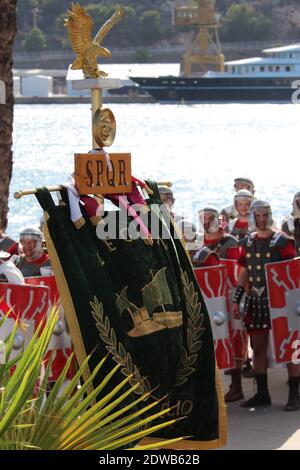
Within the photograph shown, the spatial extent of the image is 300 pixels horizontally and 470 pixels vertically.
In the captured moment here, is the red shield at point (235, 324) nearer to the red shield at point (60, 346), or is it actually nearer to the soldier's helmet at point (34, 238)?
the soldier's helmet at point (34, 238)

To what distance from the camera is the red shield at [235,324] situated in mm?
9039

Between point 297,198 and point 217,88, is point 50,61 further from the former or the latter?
point 297,198

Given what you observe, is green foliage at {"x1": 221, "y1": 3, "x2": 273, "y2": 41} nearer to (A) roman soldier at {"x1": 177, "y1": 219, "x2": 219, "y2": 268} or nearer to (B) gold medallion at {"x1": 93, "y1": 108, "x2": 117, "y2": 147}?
(A) roman soldier at {"x1": 177, "y1": 219, "x2": 219, "y2": 268}

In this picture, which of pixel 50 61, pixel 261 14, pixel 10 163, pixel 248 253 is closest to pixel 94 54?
pixel 248 253

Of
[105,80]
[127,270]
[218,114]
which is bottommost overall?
[127,270]

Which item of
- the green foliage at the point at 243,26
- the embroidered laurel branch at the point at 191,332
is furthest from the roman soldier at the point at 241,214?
the green foliage at the point at 243,26

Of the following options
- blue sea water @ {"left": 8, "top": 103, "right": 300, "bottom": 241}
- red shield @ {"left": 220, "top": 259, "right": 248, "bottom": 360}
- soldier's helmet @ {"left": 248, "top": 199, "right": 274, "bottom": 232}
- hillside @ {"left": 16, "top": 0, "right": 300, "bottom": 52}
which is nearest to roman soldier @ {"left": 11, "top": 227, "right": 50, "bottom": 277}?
red shield @ {"left": 220, "top": 259, "right": 248, "bottom": 360}

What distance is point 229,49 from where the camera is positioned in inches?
5020

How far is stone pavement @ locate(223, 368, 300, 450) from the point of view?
7840 mm

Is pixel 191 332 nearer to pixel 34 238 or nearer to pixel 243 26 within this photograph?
pixel 34 238

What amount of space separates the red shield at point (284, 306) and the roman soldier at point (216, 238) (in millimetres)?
746

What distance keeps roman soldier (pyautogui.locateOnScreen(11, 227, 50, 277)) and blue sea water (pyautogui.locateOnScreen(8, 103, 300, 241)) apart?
16.8m

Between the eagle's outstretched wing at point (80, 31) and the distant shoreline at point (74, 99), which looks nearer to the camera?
the eagle's outstretched wing at point (80, 31)
